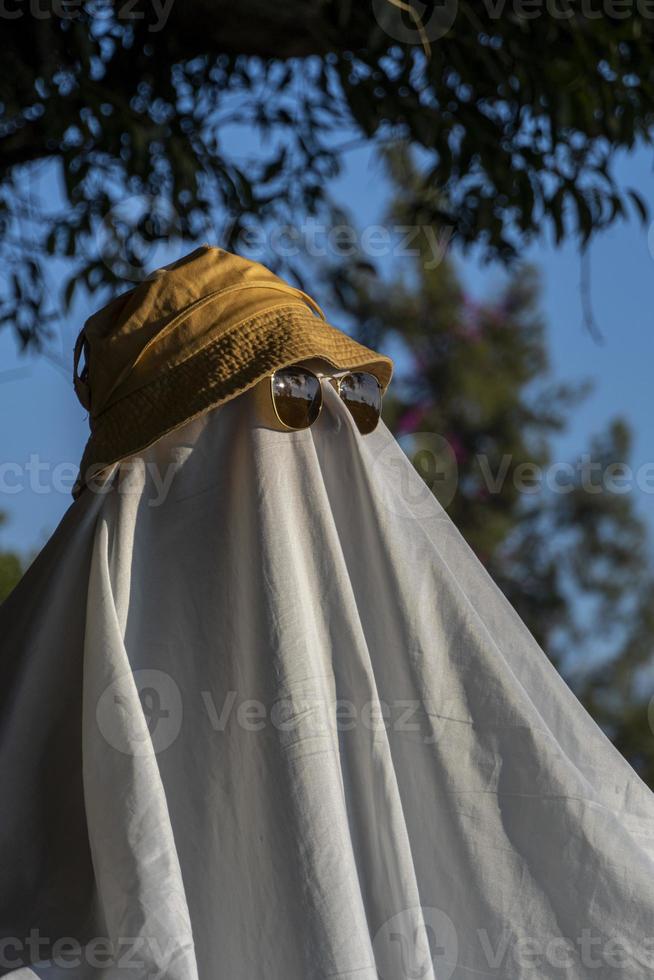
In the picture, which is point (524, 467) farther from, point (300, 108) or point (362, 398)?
point (362, 398)

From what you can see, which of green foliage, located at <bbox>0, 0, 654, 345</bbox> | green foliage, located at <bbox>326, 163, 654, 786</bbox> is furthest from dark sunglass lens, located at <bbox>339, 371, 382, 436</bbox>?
green foliage, located at <bbox>326, 163, 654, 786</bbox>

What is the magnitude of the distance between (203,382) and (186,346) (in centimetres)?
6

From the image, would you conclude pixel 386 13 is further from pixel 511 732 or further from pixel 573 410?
pixel 573 410

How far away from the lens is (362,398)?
4.98 feet

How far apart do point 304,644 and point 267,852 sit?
0.23 metres

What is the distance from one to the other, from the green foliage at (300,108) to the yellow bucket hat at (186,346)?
1.25 meters

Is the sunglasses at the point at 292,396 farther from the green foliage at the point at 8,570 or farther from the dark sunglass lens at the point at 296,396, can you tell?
the green foliage at the point at 8,570

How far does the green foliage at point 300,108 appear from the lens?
112 inches

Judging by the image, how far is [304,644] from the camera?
131cm

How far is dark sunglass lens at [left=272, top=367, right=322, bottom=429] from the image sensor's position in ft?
4.54

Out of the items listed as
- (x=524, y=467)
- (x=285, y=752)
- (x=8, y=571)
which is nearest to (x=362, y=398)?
(x=285, y=752)

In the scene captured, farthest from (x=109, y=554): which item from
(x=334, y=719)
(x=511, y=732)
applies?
(x=511, y=732)

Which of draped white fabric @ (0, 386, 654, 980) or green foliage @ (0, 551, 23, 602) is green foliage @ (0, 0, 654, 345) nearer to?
green foliage @ (0, 551, 23, 602)

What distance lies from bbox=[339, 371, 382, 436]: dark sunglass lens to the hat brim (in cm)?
6
